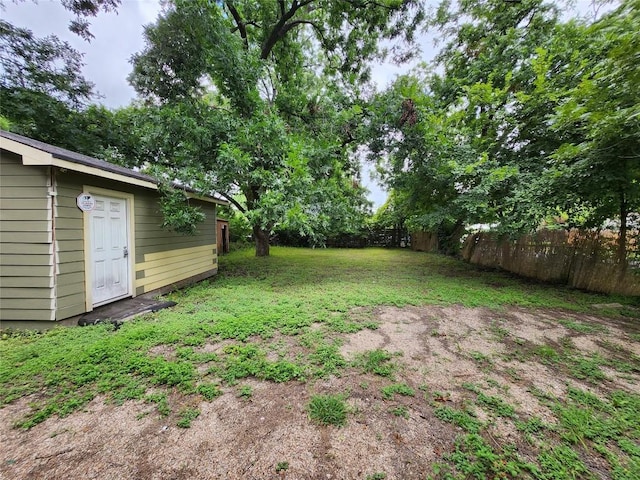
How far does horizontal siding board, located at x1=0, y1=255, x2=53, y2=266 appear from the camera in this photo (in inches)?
125

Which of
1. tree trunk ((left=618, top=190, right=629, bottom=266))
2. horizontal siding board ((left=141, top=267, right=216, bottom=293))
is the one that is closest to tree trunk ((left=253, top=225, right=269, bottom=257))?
horizontal siding board ((left=141, top=267, right=216, bottom=293))

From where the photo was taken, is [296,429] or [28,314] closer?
[296,429]

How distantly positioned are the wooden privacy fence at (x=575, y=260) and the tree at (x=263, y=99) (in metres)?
4.63

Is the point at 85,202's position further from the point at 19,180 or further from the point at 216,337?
the point at 216,337

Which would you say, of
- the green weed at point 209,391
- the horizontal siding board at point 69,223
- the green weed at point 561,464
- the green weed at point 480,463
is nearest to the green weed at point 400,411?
the green weed at point 480,463

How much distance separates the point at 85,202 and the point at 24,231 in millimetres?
697

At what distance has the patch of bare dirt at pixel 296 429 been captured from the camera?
4.77 feet

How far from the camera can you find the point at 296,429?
173cm

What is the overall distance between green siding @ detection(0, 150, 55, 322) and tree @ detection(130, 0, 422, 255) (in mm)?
2134

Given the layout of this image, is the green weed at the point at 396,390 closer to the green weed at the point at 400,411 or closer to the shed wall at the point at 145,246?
the green weed at the point at 400,411

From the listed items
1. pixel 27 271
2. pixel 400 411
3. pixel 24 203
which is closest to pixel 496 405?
pixel 400 411

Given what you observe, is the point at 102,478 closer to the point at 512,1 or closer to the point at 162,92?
the point at 162,92

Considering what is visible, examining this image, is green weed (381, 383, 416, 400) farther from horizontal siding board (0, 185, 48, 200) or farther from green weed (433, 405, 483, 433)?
horizontal siding board (0, 185, 48, 200)

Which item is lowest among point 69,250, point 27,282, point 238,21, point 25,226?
point 27,282
